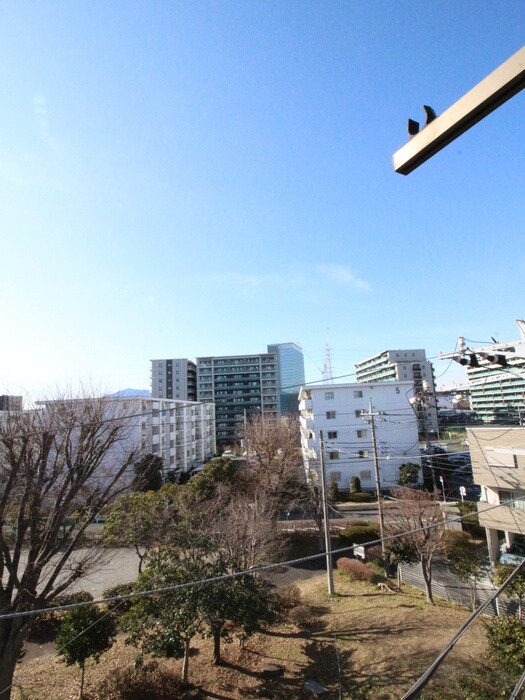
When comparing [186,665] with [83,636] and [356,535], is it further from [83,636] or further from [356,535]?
[356,535]

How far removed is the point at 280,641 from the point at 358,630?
1.89 meters

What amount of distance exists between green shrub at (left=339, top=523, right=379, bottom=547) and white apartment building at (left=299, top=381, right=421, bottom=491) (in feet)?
27.3

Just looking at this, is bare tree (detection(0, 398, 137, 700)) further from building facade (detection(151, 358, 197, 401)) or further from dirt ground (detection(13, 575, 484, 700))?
building facade (detection(151, 358, 197, 401))

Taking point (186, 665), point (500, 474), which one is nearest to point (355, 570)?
point (500, 474)

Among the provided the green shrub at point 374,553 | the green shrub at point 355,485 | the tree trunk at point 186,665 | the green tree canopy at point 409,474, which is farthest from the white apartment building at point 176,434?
the tree trunk at point 186,665

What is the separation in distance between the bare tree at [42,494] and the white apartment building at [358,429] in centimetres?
1869

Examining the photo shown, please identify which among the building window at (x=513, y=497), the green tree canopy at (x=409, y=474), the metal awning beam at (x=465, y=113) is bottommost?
the green tree canopy at (x=409, y=474)

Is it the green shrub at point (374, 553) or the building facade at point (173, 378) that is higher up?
the building facade at point (173, 378)

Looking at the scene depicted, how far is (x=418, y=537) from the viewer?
11227 millimetres

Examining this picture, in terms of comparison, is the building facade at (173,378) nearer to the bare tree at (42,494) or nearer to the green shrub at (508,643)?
the bare tree at (42,494)

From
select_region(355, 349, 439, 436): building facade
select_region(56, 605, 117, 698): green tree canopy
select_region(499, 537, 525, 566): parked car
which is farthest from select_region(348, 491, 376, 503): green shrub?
select_region(355, 349, 439, 436): building facade

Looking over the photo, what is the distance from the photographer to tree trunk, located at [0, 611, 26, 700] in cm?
680

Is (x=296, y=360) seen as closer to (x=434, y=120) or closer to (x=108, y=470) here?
(x=108, y=470)

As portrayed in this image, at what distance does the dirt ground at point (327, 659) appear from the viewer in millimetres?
7402
